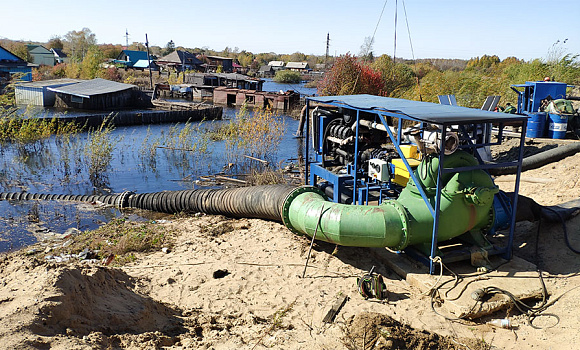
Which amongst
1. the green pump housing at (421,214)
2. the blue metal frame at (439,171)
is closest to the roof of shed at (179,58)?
the blue metal frame at (439,171)

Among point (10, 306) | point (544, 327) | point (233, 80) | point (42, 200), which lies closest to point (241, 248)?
point (10, 306)

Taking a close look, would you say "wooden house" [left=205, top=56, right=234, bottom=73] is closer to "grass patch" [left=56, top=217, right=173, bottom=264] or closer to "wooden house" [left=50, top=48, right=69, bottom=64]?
"wooden house" [left=50, top=48, right=69, bottom=64]

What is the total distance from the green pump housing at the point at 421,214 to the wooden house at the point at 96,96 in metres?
34.6

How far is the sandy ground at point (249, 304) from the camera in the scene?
15.9 ft

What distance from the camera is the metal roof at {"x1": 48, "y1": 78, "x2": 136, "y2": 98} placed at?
3688 centimetres

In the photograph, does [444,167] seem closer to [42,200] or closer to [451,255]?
[451,255]

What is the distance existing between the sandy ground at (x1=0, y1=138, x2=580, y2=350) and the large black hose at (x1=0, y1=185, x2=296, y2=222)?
3.08 feet

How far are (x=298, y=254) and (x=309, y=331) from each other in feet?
8.15

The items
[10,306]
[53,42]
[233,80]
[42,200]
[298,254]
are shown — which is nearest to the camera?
[10,306]

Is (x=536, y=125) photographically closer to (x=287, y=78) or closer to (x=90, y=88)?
(x=90, y=88)

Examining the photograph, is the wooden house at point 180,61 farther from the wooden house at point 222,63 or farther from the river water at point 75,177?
the river water at point 75,177

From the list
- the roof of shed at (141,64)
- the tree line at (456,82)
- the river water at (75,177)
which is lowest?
the river water at (75,177)

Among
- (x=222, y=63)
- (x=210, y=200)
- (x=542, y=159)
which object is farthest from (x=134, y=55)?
(x=542, y=159)

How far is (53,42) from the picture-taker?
104 m
